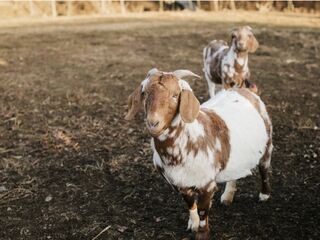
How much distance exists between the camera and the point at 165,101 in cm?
389

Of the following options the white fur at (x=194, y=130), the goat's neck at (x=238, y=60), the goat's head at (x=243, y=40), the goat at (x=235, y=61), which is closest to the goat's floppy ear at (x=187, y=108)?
the white fur at (x=194, y=130)

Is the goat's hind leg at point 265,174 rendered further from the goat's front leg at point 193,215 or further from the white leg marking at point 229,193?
the goat's front leg at point 193,215

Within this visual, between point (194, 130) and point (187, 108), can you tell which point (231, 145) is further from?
point (187, 108)

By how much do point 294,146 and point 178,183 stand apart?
11.4 feet

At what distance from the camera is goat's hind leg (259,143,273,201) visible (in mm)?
5406

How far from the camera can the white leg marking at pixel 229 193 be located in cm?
570

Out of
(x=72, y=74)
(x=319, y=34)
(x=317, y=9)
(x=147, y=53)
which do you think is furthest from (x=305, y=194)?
(x=317, y=9)

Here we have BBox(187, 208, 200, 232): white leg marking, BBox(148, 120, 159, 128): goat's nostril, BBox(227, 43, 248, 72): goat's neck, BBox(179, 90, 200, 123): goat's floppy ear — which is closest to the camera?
BBox(148, 120, 159, 128): goat's nostril

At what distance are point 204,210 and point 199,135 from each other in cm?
79

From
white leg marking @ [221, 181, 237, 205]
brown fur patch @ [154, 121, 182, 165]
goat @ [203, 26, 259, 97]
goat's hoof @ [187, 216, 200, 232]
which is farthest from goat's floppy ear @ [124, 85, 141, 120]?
goat @ [203, 26, 259, 97]

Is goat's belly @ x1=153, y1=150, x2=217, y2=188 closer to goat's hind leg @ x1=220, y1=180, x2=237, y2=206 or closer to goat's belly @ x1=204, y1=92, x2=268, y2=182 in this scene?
goat's belly @ x1=204, y1=92, x2=268, y2=182

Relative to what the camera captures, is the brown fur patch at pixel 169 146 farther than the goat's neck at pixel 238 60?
No

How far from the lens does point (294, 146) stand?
7.37 metres

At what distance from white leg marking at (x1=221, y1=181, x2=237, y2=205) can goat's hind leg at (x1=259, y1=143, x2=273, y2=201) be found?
0.34m
